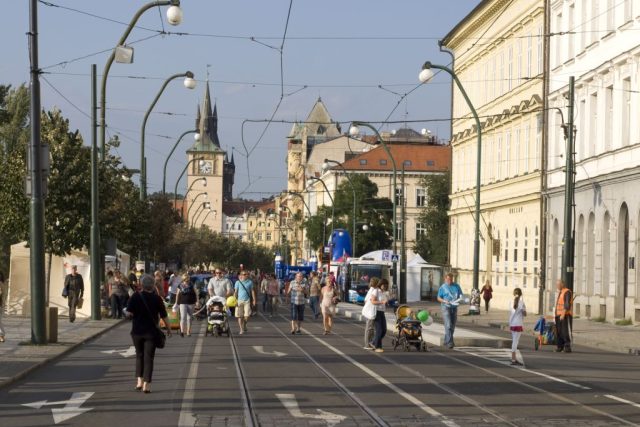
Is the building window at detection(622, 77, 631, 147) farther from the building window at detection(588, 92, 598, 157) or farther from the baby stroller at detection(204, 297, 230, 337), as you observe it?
the baby stroller at detection(204, 297, 230, 337)

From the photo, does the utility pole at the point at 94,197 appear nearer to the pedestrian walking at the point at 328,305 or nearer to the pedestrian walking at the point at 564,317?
the pedestrian walking at the point at 328,305

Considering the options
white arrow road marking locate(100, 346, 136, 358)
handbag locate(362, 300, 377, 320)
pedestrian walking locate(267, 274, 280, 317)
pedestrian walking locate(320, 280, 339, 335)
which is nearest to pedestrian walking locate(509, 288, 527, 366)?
handbag locate(362, 300, 377, 320)

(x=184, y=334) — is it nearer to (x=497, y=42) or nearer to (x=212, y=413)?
(x=212, y=413)

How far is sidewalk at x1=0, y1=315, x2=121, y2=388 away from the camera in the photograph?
21750 millimetres

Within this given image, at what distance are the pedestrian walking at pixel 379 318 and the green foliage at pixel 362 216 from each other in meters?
93.1

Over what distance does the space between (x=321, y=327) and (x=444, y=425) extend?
28.3 m

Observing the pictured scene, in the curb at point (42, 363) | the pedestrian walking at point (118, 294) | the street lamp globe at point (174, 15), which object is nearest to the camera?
the curb at point (42, 363)

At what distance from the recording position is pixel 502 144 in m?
67.3

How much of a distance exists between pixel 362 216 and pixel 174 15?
95566 millimetres

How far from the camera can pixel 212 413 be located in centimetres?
1564

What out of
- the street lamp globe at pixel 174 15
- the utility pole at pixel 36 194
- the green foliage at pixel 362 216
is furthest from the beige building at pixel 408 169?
the utility pole at pixel 36 194

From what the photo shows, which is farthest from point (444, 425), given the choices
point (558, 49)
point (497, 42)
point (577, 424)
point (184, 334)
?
point (497, 42)

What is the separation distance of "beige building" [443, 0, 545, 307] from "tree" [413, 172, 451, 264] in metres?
46.3

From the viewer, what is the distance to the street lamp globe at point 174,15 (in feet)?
102
